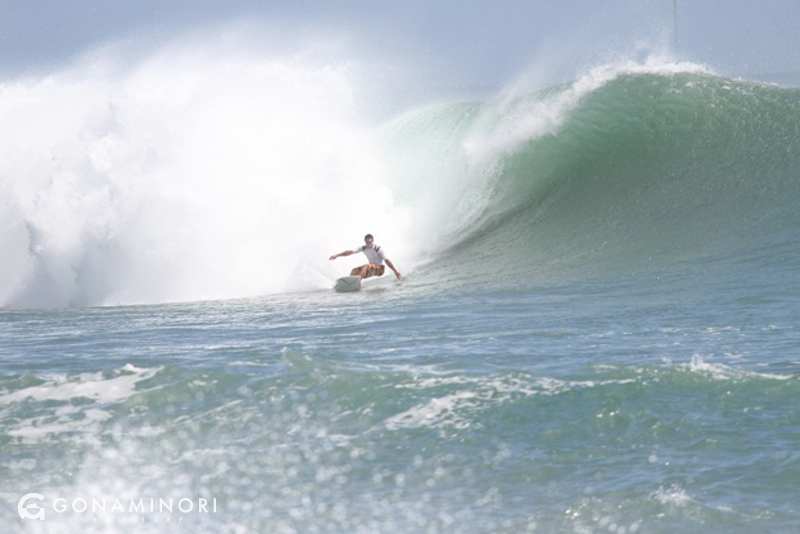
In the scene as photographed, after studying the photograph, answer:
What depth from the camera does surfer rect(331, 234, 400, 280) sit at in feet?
52.7

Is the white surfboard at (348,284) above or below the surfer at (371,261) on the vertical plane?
below

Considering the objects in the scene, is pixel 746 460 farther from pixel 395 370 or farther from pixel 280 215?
pixel 280 215

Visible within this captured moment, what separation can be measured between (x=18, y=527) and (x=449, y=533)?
2.34 metres

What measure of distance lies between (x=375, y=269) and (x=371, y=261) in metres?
0.25

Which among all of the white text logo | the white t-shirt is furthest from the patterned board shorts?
the white text logo

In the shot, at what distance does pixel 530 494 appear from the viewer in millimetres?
6383

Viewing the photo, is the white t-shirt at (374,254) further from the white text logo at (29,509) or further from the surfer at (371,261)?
the white text logo at (29,509)

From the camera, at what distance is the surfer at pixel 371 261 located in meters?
16.1

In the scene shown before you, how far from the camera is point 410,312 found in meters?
12.6

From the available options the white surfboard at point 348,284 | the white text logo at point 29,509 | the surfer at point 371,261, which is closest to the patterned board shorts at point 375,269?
the surfer at point 371,261

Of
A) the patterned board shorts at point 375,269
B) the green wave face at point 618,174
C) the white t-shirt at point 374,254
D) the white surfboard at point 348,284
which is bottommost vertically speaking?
the white surfboard at point 348,284

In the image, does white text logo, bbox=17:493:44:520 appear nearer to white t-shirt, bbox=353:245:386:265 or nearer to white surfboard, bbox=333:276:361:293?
white surfboard, bbox=333:276:361:293

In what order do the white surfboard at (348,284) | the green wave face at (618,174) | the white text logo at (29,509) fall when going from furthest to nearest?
the green wave face at (618,174) → the white surfboard at (348,284) → the white text logo at (29,509)

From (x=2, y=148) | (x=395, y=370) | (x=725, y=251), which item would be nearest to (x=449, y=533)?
(x=395, y=370)
